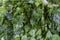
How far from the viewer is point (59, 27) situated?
2098 millimetres

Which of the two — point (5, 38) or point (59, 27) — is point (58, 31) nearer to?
point (59, 27)

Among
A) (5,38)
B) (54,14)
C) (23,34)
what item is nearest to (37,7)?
(54,14)

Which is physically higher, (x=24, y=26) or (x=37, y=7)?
(x=37, y=7)

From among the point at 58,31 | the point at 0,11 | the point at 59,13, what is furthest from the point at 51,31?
the point at 0,11

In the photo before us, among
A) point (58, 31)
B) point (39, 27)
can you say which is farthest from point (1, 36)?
point (58, 31)

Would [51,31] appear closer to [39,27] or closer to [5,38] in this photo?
[39,27]

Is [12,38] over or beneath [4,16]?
beneath

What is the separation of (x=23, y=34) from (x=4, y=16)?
1.00 feet

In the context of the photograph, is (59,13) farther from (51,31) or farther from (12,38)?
(12,38)

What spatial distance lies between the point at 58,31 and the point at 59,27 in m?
0.05

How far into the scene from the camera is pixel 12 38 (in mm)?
2166

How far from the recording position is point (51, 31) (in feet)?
6.95

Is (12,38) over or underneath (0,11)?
underneath

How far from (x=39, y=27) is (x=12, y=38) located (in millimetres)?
334
